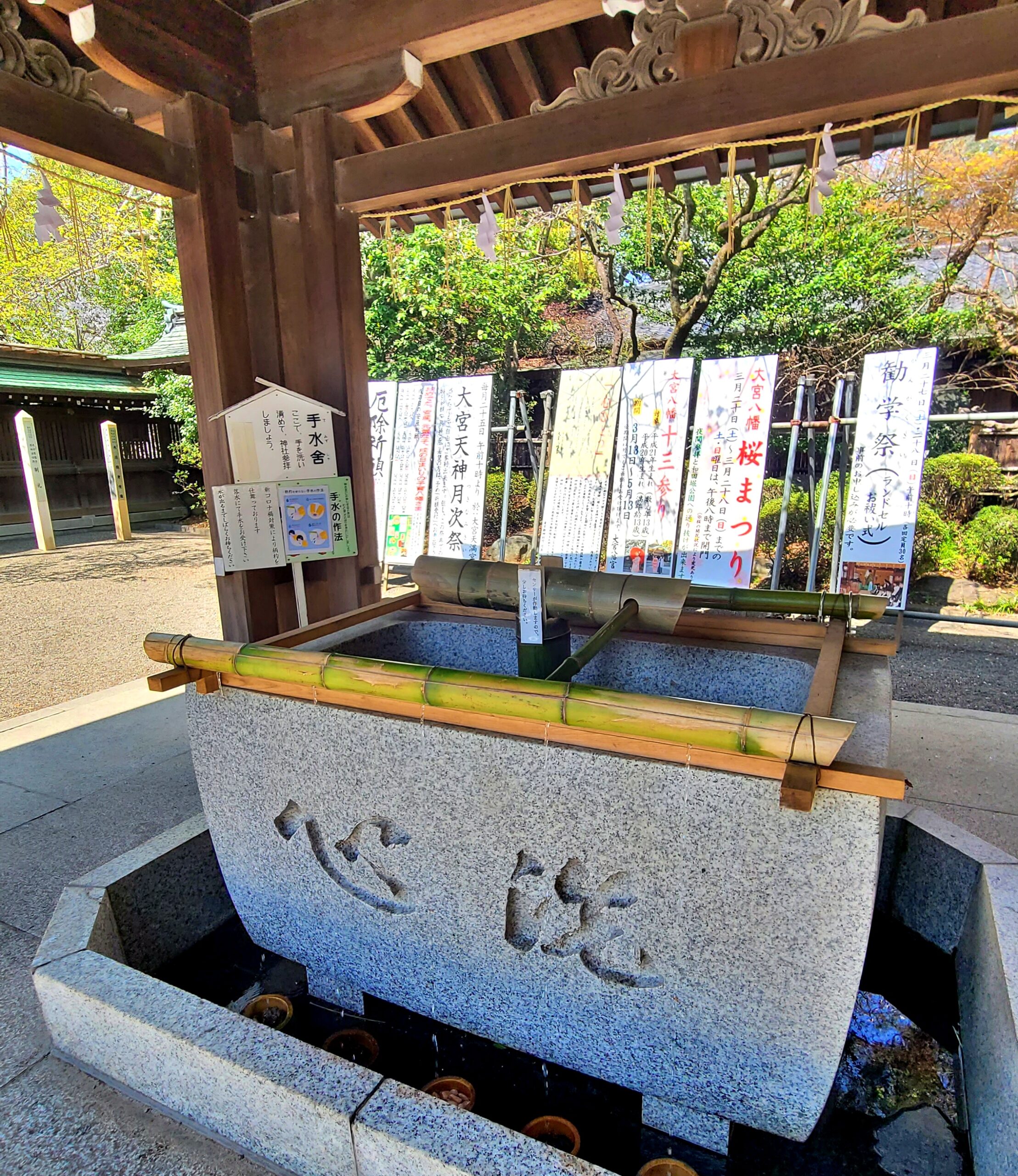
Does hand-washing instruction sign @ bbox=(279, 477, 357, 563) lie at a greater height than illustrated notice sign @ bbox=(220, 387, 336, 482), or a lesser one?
lesser

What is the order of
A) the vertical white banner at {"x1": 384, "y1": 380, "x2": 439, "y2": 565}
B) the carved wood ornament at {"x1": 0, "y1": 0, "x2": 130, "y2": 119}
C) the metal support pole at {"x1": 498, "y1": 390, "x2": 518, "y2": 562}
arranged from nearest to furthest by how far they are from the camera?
the carved wood ornament at {"x1": 0, "y1": 0, "x2": 130, "y2": 119} < the metal support pole at {"x1": 498, "y1": 390, "x2": 518, "y2": 562} < the vertical white banner at {"x1": 384, "y1": 380, "x2": 439, "y2": 565}

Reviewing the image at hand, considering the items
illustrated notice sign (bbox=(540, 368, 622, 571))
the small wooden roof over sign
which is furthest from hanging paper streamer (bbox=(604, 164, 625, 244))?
illustrated notice sign (bbox=(540, 368, 622, 571))

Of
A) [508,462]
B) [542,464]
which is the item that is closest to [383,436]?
[508,462]

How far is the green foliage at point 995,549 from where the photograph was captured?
791 centimetres

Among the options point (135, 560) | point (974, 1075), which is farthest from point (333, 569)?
point (135, 560)

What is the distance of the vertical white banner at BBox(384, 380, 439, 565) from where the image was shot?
7367mm

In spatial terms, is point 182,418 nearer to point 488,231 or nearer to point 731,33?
point 488,231

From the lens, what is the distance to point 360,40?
294 cm

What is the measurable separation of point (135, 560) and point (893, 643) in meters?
12.6

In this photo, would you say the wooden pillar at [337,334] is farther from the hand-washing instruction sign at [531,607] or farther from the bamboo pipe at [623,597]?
the hand-washing instruction sign at [531,607]

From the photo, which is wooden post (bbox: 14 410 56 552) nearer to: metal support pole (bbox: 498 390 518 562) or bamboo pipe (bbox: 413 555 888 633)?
metal support pole (bbox: 498 390 518 562)

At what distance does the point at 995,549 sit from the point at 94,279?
2290cm

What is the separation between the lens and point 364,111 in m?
3.09

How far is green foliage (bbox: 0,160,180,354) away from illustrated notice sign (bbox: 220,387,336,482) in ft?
22.5
